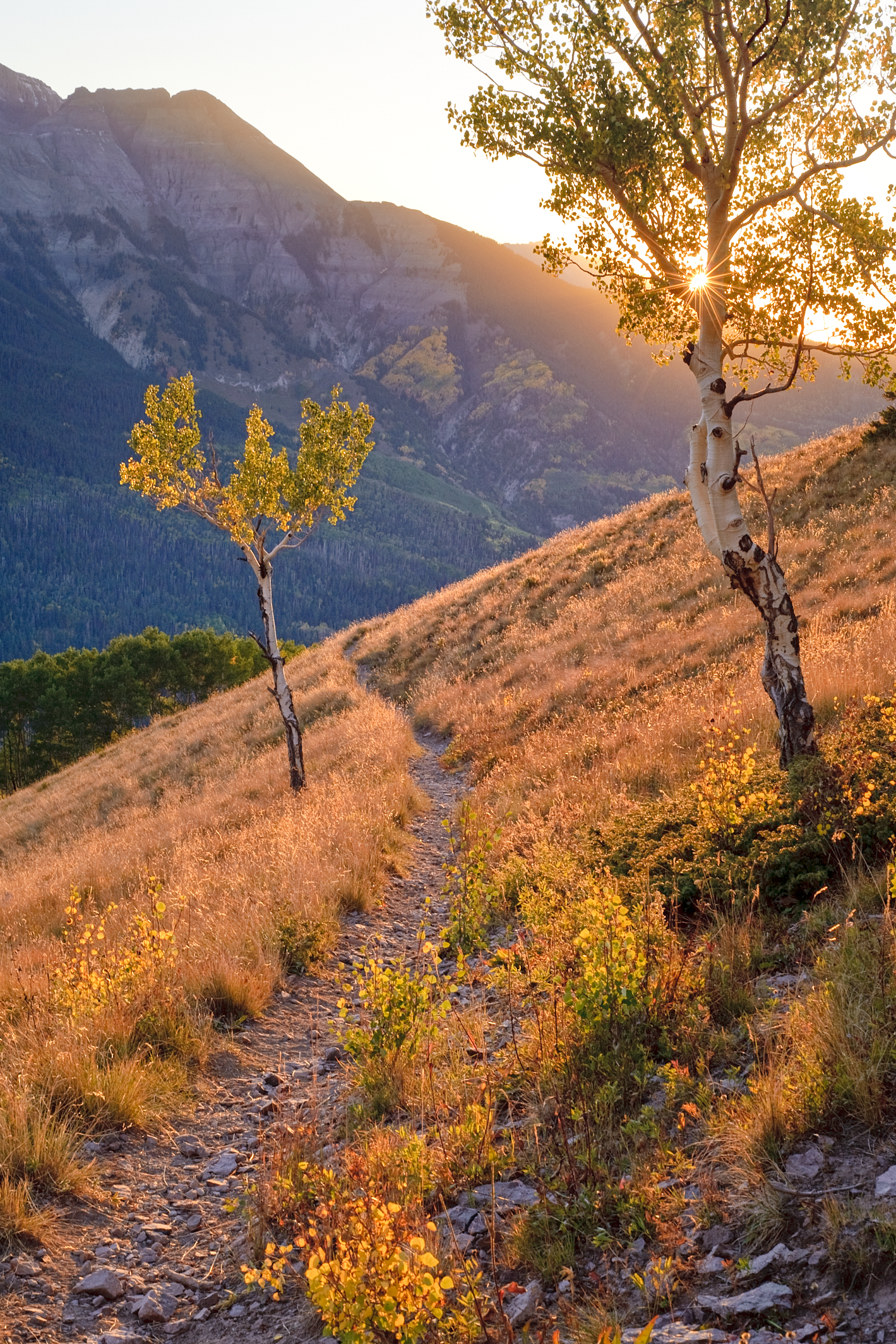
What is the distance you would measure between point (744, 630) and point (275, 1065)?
12702 millimetres

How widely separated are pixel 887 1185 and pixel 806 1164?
0.40 meters

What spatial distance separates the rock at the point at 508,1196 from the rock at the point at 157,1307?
162 cm

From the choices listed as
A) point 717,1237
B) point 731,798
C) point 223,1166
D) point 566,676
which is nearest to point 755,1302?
point 717,1237

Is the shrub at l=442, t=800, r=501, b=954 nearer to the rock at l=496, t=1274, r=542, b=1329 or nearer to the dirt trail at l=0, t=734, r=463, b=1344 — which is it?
the dirt trail at l=0, t=734, r=463, b=1344

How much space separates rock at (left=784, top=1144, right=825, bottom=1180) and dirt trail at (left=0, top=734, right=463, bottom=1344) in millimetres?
2329

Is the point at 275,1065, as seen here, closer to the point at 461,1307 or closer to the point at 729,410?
the point at 461,1307

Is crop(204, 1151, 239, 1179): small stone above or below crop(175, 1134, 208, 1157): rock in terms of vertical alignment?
below

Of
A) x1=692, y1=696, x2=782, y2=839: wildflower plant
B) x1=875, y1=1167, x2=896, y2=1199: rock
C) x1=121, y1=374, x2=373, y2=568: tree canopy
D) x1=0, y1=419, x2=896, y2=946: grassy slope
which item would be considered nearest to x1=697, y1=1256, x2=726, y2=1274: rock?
x1=875, y1=1167, x2=896, y2=1199: rock

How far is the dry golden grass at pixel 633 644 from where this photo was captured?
10.9m

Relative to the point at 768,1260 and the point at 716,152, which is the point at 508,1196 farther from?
the point at 716,152

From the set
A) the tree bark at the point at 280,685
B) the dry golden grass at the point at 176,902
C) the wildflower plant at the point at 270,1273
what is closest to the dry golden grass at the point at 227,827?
the dry golden grass at the point at 176,902

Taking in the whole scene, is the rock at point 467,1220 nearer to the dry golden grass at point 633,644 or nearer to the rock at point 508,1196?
the rock at point 508,1196

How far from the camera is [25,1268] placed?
13.2 feet

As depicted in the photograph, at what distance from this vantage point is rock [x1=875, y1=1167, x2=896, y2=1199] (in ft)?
10.1
